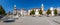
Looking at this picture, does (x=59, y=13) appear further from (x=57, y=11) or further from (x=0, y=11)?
(x=0, y=11)

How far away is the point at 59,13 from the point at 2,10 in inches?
2692

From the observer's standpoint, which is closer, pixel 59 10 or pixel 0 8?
pixel 0 8

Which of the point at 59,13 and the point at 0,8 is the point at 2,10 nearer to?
the point at 0,8

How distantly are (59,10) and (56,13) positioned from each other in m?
8.00

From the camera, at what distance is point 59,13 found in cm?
13738

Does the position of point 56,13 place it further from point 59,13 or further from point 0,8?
point 0,8

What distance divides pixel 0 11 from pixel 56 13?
6394cm

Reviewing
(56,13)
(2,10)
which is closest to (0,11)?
(2,10)

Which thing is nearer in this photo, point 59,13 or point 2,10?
point 2,10

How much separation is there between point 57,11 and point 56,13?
3418mm

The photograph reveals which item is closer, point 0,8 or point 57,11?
point 0,8

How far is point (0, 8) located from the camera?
8156 centimetres

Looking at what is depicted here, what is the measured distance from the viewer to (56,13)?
133 metres

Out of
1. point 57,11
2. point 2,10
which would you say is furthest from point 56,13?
point 2,10
